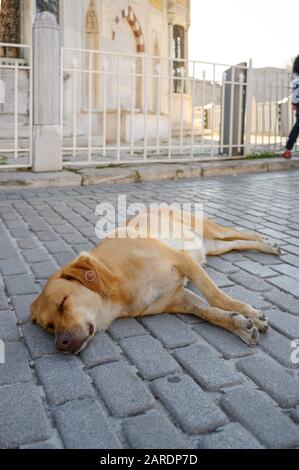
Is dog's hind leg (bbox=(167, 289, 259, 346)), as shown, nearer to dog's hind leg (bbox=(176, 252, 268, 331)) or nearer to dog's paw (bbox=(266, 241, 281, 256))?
dog's hind leg (bbox=(176, 252, 268, 331))

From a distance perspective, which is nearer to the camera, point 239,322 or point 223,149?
point 239,322

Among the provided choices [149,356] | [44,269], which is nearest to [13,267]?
[44,269]

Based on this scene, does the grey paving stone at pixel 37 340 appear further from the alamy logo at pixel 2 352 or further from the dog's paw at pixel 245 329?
the dog's paw at pixel 245 329

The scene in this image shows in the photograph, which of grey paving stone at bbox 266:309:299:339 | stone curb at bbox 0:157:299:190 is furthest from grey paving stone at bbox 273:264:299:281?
stone curb at bbox 0:157:299:190

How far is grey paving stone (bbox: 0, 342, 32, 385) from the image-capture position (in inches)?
95.3

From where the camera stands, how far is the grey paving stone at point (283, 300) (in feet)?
10.7

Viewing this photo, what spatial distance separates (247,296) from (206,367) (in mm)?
1035

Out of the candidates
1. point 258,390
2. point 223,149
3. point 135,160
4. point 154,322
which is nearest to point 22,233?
point 154,322

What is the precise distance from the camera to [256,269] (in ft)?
13.2

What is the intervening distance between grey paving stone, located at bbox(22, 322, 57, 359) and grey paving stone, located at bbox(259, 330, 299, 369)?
1.06m
